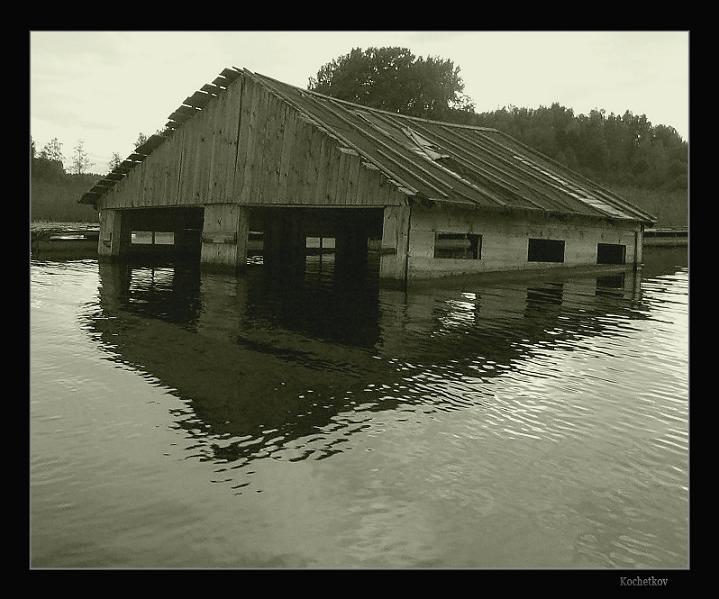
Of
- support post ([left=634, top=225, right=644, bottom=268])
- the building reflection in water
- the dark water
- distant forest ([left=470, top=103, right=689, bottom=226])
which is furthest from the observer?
distant forest ([left=470, top=103, right=689, bottom=226])

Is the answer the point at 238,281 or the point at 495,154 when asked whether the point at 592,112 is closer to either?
the point at 495,154

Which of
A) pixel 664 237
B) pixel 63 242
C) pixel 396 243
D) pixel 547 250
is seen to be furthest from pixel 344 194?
pixel 664 237

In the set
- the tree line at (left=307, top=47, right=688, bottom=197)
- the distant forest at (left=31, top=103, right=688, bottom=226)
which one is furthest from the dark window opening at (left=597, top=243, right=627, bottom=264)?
the tree line at (left=307, top=47, right=688, bottom=197)

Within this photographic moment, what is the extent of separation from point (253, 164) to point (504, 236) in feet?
26.9

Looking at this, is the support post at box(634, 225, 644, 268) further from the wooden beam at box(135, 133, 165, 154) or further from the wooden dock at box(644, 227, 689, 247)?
the wooden beam at box(135, 133, 165, 154)

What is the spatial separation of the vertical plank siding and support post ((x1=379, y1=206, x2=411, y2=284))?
1.14ft

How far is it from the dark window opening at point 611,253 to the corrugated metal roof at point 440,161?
1.39 meters

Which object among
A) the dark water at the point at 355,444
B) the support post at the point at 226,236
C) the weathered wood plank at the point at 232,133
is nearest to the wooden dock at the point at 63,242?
the support post at the point at 226,236

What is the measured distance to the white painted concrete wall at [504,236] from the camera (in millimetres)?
17000

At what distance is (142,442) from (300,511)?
5.86 feet

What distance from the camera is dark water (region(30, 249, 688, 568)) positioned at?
3.59 meters
